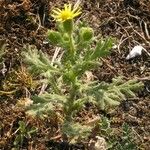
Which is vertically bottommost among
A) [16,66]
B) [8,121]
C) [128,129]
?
[128,129]

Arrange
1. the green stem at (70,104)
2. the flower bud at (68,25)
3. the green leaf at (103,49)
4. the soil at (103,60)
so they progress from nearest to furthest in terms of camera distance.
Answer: the flower bud at (68,25)
the green leaf at (103,49)
the green stem at (70,104)
the soil at (103,60)

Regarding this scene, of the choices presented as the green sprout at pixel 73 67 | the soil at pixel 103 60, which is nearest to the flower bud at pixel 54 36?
the green sprout at pixel 73 67

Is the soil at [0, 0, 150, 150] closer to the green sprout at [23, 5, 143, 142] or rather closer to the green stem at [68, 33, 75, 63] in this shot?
the green sprout at [23, 5, 143, 142]

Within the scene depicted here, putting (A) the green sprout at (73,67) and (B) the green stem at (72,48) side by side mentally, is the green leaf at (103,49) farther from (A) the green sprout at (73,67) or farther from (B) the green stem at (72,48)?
(B) the green stem at (72,48)

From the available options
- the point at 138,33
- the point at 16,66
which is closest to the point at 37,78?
the point at 16,66

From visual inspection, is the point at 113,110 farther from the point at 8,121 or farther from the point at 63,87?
the point at 8,121

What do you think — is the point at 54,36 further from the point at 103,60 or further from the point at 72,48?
the point at 103,60

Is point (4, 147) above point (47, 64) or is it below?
below
